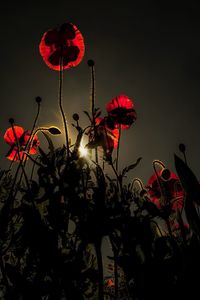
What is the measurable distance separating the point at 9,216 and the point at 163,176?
1.17m

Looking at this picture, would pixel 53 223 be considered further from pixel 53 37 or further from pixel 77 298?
pixel 53 37

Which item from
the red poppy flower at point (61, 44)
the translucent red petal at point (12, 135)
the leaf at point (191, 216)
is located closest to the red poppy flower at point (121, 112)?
the red poppy flower at point (61, 44)

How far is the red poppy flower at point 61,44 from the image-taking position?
9.52 ft

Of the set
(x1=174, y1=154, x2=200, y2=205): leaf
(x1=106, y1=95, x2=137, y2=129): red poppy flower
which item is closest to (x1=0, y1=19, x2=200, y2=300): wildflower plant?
(x1=174, y1=154, x2=200, y2=205): leaf

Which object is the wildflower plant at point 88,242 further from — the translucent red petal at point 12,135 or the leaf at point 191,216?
the translucent red petal at point 12,135

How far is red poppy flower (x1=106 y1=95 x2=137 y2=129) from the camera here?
9.33ft

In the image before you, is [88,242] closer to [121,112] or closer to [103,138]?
[103,138]

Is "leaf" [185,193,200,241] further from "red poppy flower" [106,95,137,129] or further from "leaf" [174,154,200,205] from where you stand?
"red poppy flower" [106,95,137,129]

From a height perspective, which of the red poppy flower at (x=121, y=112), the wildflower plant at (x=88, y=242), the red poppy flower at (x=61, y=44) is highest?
the red poppy flower at (x=61, y=44)

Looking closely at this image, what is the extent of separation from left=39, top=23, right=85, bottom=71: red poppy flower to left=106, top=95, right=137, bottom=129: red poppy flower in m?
0.54

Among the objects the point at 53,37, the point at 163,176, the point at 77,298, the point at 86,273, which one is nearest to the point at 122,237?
the point at 86,273

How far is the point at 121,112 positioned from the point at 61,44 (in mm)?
860

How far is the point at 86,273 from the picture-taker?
157 cm

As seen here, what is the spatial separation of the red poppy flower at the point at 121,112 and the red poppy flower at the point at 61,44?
542 millimetres
